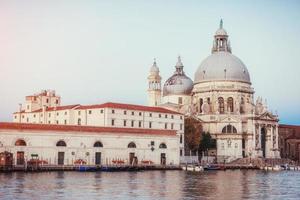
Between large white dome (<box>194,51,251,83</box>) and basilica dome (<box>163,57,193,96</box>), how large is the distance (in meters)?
4.84

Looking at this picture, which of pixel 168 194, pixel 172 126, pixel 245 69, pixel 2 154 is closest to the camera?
pixel 168 194

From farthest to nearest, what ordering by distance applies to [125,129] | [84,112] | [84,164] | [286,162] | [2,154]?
[286,162]
[84,112]
[125,129]
[84,164]
[2,154]

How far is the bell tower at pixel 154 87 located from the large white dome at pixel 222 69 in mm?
6869

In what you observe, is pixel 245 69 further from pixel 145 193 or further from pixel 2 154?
pixel 145 193

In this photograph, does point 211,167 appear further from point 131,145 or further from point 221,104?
point 221,104

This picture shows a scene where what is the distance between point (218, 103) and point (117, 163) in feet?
95.1

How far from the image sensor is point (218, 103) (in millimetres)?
85500

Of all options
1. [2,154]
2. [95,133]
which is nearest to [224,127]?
[95,133]

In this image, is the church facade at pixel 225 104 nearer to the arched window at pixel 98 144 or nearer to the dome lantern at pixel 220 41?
the dome lantern at pixel 220 41

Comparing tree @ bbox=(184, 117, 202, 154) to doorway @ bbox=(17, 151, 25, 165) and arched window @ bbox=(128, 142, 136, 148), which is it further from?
doorway @ bbox=(17, 151, 25, 165)

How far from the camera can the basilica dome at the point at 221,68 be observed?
86.4m

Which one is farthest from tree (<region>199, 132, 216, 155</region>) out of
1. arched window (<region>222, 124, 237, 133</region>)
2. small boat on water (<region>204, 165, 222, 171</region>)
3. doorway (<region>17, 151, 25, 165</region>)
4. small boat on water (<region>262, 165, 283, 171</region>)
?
doorway (<region>17, 151, 25, 165</region>)

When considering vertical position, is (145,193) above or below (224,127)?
below

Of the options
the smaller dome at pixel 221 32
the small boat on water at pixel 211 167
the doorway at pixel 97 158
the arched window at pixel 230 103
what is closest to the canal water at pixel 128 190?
the doorway at pixel 97 158
